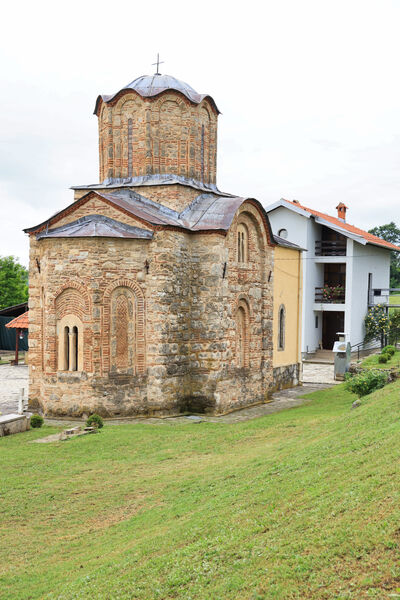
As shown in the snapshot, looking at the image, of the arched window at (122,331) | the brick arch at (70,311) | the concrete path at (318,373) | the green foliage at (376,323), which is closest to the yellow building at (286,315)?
the concrete path at (318,373)

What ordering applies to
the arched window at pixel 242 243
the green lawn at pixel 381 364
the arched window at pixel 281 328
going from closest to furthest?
the arched window at pixel 242 243
the arched window at pixel 281 328
the green lawn at pixel 381 364

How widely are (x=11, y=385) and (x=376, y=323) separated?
21178 millimetres

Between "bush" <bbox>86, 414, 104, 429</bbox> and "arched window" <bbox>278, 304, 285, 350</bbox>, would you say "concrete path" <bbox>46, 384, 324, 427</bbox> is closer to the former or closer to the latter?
"bush" <bbox>86, 414, 104, 429</bbox>

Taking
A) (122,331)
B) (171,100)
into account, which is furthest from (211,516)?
(171,100)

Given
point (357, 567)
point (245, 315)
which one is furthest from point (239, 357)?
point (357, 567)

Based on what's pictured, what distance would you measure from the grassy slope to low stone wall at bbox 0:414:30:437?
4.76 ft

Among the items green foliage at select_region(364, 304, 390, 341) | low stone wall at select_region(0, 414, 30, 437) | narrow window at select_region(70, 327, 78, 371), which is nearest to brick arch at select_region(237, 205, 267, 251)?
narrow window at select_region(70, 327, 78, 371)

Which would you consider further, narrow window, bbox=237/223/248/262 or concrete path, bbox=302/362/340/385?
concrete path, bbox=302/362/340/385

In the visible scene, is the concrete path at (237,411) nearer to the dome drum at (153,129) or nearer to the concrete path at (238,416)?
→ the concrete path at (238,416)

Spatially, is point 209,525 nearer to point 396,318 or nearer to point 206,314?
point 206,314

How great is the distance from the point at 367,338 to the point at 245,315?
56.6 feet

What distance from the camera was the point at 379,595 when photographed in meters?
4.59

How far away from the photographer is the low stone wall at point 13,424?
48.5ft

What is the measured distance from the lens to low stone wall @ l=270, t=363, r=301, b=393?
74.2 feet
